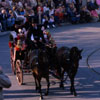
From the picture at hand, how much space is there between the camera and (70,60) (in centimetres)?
925

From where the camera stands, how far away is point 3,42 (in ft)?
57.5

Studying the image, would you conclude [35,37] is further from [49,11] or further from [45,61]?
[49,11]

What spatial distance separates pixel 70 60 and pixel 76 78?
211 centimetres

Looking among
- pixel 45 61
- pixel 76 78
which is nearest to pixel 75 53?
pixel 45 61

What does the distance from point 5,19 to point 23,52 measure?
9501 mm

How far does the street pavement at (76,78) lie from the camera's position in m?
9.52

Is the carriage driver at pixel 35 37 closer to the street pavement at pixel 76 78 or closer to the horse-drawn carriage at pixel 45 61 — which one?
the horse-drawn carriage at pixel 45 61

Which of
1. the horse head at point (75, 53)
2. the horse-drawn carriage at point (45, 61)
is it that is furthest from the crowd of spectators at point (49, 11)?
the horse head at point (75, 53)

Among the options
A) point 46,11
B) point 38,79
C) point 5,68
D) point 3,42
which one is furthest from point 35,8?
point 38,79

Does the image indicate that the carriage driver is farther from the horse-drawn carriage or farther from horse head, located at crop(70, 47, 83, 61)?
horse head, located at crop(70, 47, 83, 61)

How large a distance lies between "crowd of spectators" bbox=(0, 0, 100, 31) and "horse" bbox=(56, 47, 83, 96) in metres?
10.00

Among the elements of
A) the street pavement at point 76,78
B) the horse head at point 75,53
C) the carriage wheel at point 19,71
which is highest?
the horse head at point 75,53

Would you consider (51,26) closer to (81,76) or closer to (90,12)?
(90,12)

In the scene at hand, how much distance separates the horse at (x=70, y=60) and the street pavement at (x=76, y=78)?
486 millimetres
